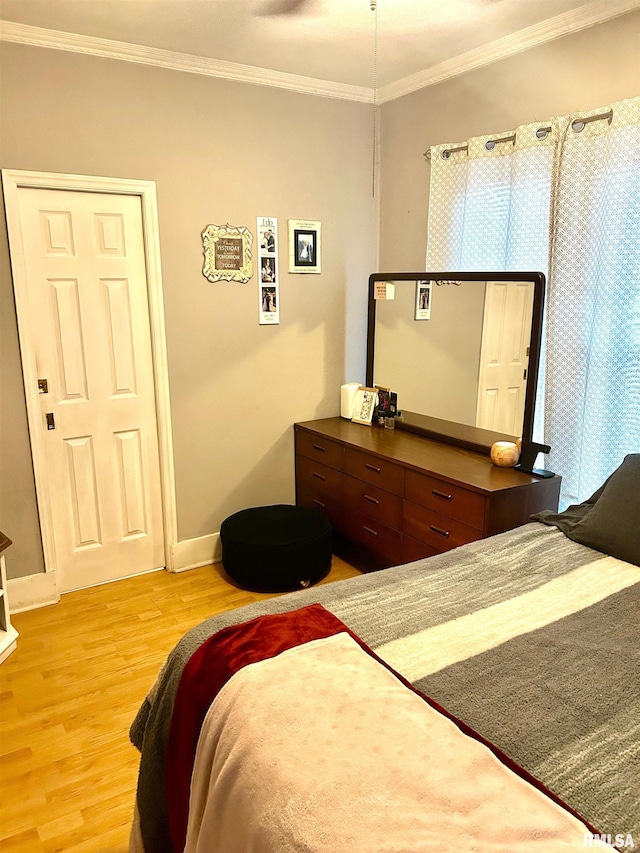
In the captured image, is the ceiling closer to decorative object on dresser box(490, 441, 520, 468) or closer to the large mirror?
the large mirror

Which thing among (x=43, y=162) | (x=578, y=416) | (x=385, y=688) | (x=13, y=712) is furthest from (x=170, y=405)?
(x=385, y=688)

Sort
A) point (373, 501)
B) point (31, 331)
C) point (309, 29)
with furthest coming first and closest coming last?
point (373, 501) → point (31, 331) → point (309, 29)

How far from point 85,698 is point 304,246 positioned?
103 inches

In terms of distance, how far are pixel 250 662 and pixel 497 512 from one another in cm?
144

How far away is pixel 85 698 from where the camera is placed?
2.46 meters

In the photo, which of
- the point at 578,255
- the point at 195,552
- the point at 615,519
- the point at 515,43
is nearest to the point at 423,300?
the point at 578,255

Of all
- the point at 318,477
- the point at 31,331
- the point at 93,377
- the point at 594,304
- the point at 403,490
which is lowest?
the point at 318,477

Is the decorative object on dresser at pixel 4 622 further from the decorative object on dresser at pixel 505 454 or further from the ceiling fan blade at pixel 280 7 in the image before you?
the ceiling fan blade at pixel 280 7

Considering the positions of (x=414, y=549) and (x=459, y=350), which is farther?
(x=459, y=350)

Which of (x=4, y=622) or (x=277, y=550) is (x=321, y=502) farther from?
(x=4, y=622)

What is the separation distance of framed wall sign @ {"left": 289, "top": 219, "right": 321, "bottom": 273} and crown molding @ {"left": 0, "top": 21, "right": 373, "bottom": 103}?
0.72 meters

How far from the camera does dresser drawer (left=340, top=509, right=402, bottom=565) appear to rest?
3.10 metres

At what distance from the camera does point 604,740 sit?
1.27 metres

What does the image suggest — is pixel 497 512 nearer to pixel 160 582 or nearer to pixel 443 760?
pixel 443 760
